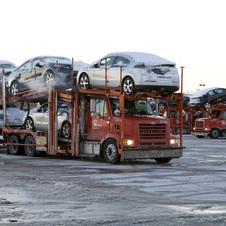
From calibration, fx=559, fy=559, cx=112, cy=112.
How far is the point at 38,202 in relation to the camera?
346 inches

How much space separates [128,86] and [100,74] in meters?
1.20

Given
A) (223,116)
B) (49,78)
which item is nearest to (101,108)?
(49,78)

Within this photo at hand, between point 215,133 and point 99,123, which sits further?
point 215,133

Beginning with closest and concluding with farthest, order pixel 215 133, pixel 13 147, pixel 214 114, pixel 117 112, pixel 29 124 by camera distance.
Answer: pixel 117 112 < pixel 29 124 < pixel 13 147 < pixel 215 133 < pixel 214 114

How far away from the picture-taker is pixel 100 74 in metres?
17.3

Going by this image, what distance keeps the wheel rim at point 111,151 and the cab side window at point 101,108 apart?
1.03m

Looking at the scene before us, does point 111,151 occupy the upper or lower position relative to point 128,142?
lower

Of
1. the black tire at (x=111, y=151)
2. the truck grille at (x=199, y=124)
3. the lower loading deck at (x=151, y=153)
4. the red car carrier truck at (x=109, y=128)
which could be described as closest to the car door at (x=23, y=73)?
the red car carrier truck at (x=109, y=128)

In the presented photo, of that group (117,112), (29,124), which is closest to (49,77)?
(29,124)

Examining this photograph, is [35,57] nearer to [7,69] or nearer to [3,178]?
[7,69]

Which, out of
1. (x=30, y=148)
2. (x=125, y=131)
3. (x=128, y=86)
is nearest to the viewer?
(x=125, y=131)

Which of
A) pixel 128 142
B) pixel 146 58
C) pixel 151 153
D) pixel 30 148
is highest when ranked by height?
pixel 146 58

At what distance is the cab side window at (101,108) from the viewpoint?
16.8m

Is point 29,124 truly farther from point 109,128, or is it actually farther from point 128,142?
point 128,142
